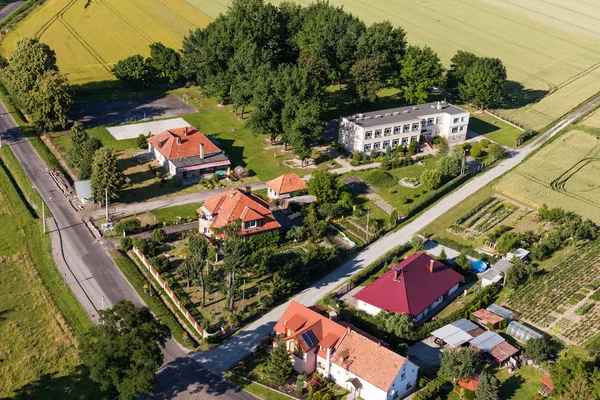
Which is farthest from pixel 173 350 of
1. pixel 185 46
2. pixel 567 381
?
pixel 185 46

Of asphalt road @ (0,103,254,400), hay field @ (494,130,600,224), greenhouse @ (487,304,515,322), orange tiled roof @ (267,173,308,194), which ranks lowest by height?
asphalt road @ (0,103,254,400)

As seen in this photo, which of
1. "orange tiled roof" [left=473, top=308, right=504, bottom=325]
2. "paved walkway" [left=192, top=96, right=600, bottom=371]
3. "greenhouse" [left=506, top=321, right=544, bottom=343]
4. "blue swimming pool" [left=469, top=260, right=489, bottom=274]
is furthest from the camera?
"blue swimming pool" [left=469, top=260, right=489, bottom=274]

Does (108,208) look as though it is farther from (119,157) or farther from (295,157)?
(295,157)

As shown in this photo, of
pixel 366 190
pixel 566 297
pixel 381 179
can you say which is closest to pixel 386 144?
pixel 381 179

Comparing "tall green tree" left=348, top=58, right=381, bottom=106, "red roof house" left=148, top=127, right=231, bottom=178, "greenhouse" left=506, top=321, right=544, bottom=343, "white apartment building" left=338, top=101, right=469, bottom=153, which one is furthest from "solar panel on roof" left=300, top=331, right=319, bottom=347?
"tall green tree" left=348, top=58, right=381, bottom=106

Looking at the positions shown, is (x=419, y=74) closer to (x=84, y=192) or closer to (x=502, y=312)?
(x=502, y=312)

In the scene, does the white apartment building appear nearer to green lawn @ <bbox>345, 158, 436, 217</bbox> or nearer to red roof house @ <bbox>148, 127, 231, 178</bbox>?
green lawn @ <bbox>345, 158, 436, 217</bbox>

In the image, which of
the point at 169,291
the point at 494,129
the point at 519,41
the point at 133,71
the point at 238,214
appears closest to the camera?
the point at 169,291
